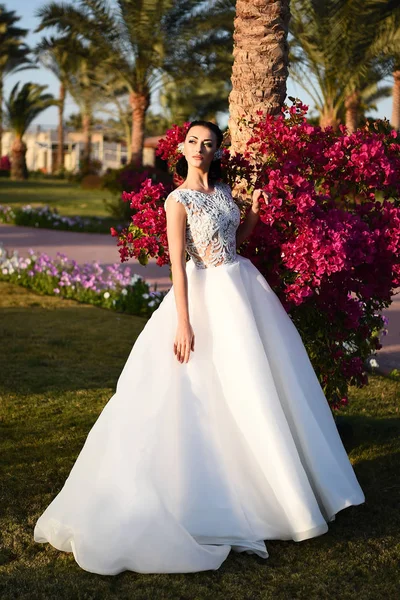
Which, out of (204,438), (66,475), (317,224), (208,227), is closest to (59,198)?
(66,475)

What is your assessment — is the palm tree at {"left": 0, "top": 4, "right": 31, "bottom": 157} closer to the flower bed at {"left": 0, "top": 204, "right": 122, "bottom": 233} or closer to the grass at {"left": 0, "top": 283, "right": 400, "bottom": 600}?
the flower bed at {"left": 0, "top": 204, "right": 122, "bottom": 233}

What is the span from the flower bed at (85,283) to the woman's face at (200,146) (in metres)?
5.40

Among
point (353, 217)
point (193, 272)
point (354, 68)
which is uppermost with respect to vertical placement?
point (354, 68)

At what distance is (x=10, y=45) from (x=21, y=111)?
25.8 ft

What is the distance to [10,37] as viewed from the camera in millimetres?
46812

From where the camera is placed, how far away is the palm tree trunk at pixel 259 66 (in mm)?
5516

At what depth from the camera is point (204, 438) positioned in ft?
12.5

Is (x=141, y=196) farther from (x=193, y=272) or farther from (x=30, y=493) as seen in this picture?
(x=30, y=493)

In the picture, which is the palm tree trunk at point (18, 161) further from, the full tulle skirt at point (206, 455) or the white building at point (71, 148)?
the full tulle skirt at point (206, 455)

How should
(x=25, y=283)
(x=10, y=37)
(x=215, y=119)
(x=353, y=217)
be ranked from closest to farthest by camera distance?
1. (x=353, y=217)
2. (x=25, y=283)
3. (x=215, y=119)
4. (x=10, y=37)

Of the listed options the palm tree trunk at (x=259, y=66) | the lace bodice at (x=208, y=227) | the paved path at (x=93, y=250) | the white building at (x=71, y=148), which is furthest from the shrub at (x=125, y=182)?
the white building at (x=71, y=148)

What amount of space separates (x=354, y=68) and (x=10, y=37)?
31707 mm

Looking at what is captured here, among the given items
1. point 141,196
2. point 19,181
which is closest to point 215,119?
point 19,181

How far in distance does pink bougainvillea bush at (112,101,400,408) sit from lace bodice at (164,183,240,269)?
302mm
